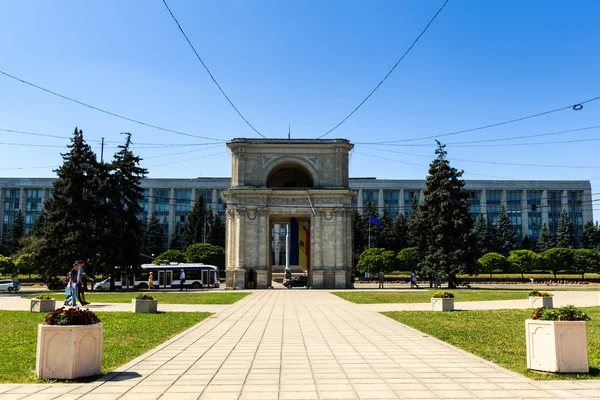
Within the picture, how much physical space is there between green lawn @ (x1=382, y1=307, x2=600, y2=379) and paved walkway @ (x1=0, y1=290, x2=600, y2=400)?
1.37 ft

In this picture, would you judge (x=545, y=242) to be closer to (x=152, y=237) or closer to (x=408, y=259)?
(x=408, y=259)

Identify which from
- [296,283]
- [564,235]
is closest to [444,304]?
[296,283]

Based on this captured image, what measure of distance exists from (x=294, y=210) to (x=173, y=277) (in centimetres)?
1395

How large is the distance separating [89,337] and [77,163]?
137 feet

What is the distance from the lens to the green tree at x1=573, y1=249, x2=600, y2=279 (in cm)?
7088

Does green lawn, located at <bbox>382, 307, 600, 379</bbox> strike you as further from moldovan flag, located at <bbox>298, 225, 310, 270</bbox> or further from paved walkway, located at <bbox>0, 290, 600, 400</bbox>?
moldovan flag, located at <bbox>298, 225, 310, 270</bbox>

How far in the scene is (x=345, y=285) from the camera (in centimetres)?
5078

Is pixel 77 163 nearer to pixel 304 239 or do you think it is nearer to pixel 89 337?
pixel 304 239

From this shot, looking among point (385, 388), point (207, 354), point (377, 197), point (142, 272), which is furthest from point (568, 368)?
point (377, 197)

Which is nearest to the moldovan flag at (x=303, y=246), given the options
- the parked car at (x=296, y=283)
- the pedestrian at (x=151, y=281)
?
the parked car at (x=296, y=283)

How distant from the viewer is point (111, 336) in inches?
528

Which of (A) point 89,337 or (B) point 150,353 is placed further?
(B) point 150,353

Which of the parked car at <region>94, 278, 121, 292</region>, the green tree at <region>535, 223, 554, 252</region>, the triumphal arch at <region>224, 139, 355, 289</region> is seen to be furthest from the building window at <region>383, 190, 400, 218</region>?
the parked car at <region>94, 278, 121, 292</region>

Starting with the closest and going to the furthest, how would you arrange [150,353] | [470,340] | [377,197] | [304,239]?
1. [150,353]
2. [470,340]
3. [304,239]
4. [377,197]
